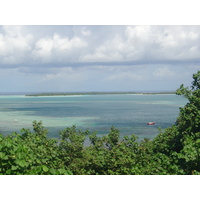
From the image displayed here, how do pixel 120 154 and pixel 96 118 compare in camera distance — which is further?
pixel 96 118

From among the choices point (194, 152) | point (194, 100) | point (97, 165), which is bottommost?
point (97, 165)

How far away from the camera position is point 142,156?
6.00 m

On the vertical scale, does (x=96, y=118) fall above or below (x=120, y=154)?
above

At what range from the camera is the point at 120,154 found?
5.50 metres

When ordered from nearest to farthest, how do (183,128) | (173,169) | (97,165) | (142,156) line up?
(173,169) → (97,165) → (142,156) → (183,128)

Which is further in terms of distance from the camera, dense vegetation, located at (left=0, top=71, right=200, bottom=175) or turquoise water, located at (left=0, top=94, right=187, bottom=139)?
turquoise water, located at (left=0, top=94, right=187, bottom=139)

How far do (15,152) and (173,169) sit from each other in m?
2.61

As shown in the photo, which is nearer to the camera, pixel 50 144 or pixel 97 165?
pixel 97 165

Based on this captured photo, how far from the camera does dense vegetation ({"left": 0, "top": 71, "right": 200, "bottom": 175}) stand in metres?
3.18

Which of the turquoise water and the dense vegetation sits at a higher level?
the turquoise water

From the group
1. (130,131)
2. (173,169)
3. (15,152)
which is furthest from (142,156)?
(130,131)

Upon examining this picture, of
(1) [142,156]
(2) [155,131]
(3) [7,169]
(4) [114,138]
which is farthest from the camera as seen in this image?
(2) [155,131]

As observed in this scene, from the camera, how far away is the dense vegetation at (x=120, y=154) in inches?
125

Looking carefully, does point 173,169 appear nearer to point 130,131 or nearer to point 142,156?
point 142,156
